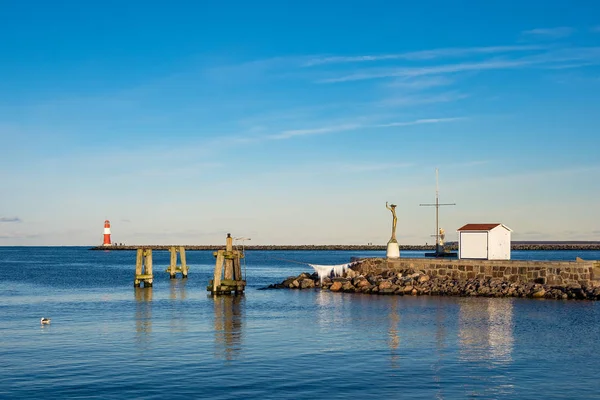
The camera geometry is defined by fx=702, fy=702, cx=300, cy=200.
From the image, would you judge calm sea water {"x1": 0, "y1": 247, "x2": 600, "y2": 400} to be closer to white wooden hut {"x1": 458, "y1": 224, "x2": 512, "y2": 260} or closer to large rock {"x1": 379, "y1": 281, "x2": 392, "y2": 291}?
large rock {"x1": 379, "y1": 281, "x2": 392, "y2": 291}

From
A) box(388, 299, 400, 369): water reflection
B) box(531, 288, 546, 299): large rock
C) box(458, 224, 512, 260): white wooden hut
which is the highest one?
box(458, 224, 512, 260): white wooden hut

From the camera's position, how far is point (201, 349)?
881 inches

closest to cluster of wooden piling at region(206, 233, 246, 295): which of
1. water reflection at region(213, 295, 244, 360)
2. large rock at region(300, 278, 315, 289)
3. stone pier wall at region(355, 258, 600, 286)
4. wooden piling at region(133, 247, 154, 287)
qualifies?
water reflection at region(213, 295, 244, 360)

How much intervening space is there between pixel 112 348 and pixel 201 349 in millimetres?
2960

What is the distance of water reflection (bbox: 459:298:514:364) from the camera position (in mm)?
21016

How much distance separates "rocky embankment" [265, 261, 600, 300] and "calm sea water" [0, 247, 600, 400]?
4.93 feet

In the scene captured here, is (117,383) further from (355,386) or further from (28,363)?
(355,386)

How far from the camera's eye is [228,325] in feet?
92.9

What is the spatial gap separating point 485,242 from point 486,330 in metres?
18.7

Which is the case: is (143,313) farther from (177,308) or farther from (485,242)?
(485,242)

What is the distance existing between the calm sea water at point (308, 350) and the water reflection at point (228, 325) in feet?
0.20

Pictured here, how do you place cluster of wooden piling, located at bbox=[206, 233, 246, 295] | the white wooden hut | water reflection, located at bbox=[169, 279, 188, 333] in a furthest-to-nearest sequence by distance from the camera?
the white wooden hut
cluster of wooden piling, located at bbox=[206, 233, 246, 295]
water reflection, located at bbox=[169, 279, 188, 333]

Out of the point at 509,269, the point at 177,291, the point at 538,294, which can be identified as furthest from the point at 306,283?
the point at 538,294

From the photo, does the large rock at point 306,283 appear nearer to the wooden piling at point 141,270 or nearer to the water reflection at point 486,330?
the wooden piling at point 141,270
